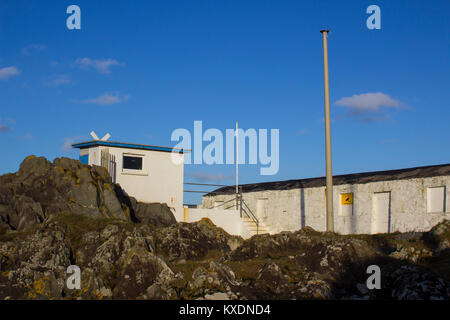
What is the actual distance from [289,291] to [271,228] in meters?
17.3

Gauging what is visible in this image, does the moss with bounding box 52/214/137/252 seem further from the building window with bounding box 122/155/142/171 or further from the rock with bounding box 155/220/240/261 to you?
the building window with bounding box 122/155/142/171

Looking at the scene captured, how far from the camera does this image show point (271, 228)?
29859 mm

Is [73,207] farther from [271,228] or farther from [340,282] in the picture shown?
[271,228]

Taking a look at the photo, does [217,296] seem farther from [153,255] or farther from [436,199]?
[436,199]

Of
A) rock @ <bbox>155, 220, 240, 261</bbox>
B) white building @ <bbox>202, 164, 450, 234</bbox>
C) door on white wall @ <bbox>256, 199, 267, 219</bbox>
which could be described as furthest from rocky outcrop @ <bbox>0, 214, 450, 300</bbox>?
door on white wall @ <bbox>256, 199, 267, 219</bbox>

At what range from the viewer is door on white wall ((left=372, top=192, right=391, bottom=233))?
24.5m

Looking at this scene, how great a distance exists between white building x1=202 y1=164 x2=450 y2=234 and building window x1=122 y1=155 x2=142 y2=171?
8.57m

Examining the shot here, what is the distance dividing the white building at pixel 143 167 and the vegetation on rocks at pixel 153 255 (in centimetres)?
195

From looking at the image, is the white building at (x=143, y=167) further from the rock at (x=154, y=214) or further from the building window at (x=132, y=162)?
the rock at (x=154, y=214)

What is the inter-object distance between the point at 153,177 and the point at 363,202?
10.7m

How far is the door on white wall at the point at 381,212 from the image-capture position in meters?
24.5

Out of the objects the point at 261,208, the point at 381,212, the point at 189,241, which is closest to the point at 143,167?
the point at 189,241

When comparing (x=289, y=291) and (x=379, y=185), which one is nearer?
(x=289, y=291)
